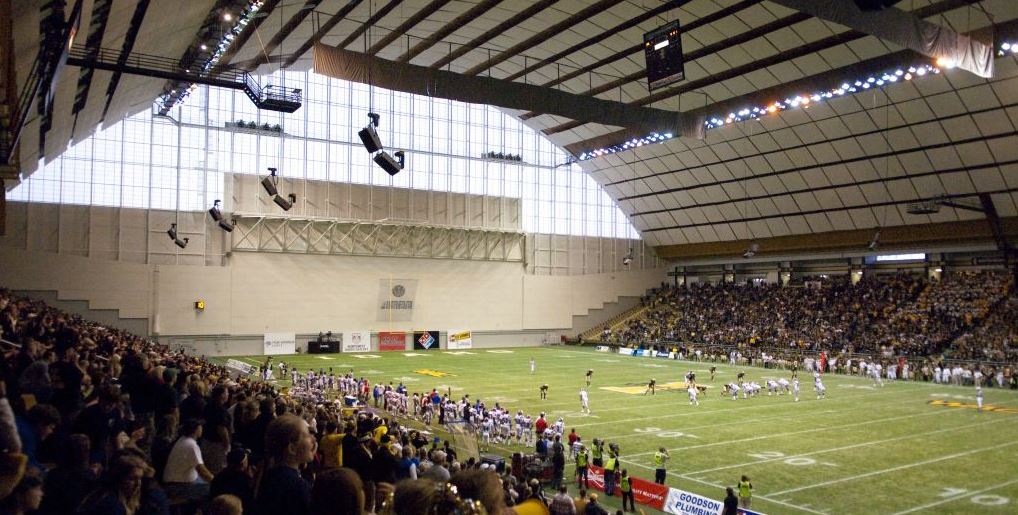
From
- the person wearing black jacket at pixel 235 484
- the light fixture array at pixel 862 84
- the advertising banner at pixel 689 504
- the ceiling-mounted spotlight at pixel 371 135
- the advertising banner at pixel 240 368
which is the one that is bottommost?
the advertising banner at pixel 689 504

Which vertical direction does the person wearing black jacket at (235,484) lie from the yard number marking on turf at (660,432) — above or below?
above

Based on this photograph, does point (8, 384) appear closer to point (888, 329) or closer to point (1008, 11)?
point (1008, 11)

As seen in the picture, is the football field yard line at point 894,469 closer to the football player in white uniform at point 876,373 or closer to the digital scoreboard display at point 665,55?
the digital scoreboard display at point 665,55

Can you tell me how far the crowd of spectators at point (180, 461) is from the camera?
3.33 metres

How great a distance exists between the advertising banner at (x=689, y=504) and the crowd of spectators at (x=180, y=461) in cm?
490

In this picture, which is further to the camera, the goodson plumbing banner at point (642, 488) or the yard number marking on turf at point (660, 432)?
the yard number marking on turf at point (660, 432)

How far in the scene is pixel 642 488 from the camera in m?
16.7

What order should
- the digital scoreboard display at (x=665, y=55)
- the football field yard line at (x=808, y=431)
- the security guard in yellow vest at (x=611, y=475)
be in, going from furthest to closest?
the football field yard line at (x=808, y=431) < the digital scoreboard display at (x=665, y=55) < the security guard in yellow vest at (x=611, y=475)

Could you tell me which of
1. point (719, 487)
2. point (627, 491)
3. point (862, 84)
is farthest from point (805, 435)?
point (862, 84)

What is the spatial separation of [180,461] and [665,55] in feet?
59.8

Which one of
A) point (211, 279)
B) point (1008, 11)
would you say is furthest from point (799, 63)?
point (211, 279)

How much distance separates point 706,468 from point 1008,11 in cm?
2491

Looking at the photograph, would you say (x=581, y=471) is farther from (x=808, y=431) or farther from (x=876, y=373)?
(x=876, y=373)

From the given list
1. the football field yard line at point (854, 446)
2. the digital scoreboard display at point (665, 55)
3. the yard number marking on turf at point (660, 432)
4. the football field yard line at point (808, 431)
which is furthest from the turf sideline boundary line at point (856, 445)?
the digital scoreboard display at point (665, 55)
